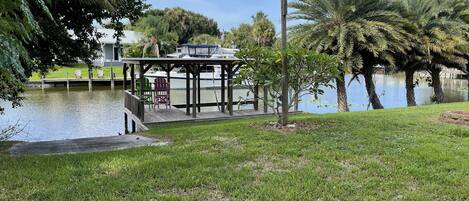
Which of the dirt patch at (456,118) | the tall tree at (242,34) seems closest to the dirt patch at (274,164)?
the dirt patch at (456,118)

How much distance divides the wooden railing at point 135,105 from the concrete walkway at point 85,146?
4939 millimetres

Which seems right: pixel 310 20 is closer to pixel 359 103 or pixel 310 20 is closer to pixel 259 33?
pixel 359 103

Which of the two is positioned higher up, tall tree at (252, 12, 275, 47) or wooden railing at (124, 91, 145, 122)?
tall tree at (252, 12, 275, 47)

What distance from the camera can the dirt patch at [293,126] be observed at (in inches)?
329

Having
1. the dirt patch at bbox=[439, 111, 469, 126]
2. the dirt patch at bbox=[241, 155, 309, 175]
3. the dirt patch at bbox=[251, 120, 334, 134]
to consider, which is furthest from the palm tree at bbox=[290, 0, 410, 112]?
the dirt patch at bbox=[241, 155, 309, 175]

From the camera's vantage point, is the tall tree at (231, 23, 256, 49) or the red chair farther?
the tall tree at (231, 23, 256, 49)

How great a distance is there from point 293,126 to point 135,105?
7.49 m

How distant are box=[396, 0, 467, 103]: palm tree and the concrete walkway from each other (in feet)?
42.0

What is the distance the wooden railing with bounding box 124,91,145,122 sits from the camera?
45.1ft

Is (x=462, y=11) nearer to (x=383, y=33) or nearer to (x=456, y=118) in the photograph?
(x=383, y=33)

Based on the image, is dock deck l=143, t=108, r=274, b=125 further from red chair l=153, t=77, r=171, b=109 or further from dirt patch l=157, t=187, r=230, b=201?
dirt patch l=157, t=187, r=230, b=201

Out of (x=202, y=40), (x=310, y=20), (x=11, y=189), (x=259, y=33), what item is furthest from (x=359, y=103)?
(x=202, y=40)

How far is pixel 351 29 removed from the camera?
51.8ft

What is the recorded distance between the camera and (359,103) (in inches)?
921
